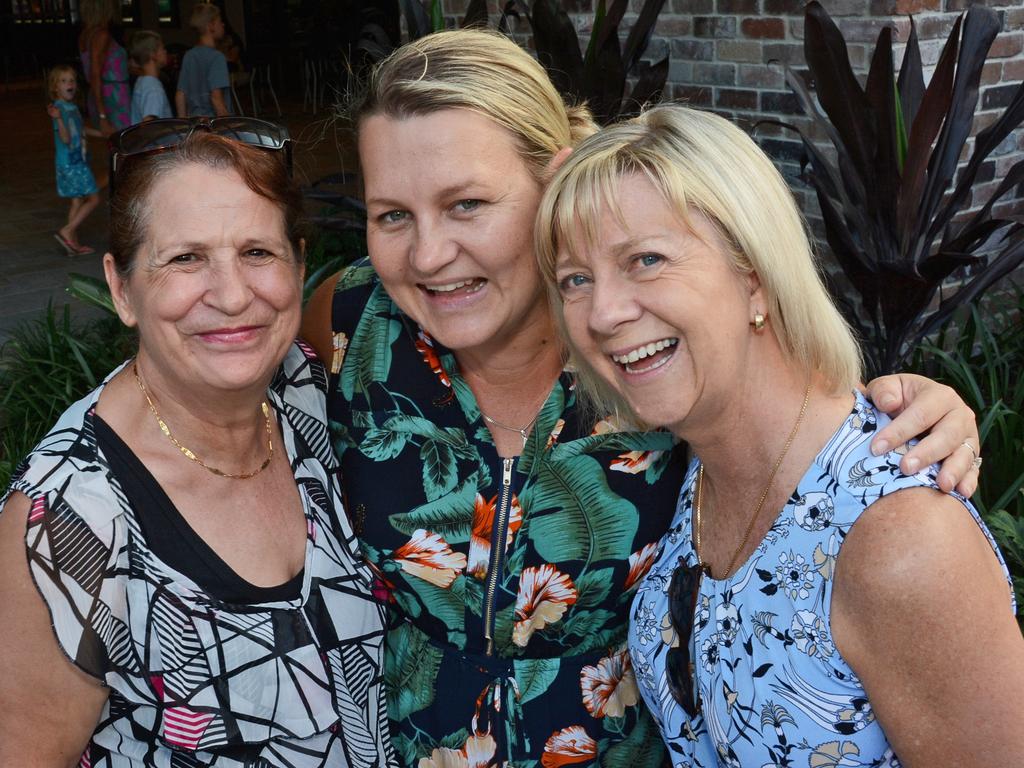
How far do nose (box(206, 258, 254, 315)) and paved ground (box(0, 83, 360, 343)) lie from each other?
43cm

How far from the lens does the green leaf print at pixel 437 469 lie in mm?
2119

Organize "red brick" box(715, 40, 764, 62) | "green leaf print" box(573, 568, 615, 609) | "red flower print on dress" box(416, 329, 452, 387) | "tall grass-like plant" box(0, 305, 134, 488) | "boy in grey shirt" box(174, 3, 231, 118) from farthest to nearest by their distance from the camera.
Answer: "boy in grey shirt" box(174, 3, 231, 118) → "tall grass-like plant" box(0, 305, 134, 488) → "red brick" box(715, 40, 764, 62) → "red flower print on dress" box(416, 329, 452, 387) → "green leaf print" box(573, 568, 615, 609)

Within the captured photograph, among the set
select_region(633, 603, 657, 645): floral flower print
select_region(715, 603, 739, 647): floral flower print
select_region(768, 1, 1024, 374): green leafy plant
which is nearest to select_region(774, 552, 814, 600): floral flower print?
select_region(715, 603, 739, 647): floral flower print

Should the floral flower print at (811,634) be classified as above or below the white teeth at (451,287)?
below

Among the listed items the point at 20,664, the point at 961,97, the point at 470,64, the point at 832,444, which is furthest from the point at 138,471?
the point at 961,97

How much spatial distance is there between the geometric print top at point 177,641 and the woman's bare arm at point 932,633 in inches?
38.1

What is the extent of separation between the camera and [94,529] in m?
1.75

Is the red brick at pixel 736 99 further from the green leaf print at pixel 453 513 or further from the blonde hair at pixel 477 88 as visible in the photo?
the green leaf print at pixel 453 513

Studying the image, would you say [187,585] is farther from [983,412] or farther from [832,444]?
[983,412]

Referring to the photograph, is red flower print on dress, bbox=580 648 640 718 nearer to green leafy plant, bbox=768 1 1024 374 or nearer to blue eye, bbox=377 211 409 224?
blue eye, bbox=377 211 409 224

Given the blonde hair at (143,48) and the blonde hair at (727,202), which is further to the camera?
the blonde hair at (143,48)

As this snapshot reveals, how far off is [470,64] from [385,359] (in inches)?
25.7

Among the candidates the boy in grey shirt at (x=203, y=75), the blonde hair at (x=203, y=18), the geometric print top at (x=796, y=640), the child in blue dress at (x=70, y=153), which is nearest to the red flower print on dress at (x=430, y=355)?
the geometric print top at (x=796, y=640)

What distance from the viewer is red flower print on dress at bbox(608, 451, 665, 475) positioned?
214 centimetres
